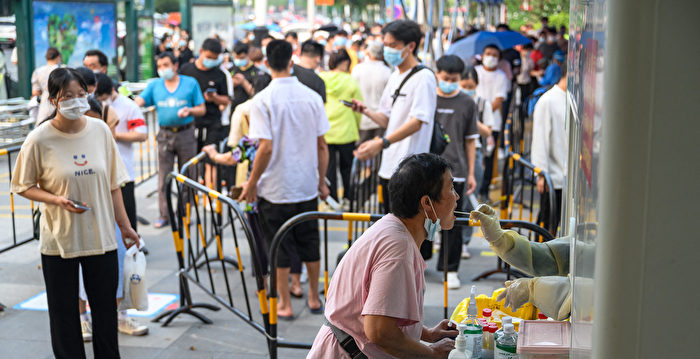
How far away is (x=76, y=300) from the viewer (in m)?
4.88

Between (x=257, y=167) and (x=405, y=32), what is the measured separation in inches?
66.5

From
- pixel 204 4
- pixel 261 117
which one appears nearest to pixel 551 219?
pixel 261 117

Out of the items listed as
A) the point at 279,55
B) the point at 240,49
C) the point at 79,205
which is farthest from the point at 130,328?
the point at 240,49

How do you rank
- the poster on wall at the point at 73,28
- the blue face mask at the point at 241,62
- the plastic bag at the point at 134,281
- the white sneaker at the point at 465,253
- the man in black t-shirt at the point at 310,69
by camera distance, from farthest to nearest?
the poster on wall at the point at 73,28 < the blue face mask at the point at 241,62 < the man in black t-shirt at the point at 310,69 < the white sneaker at the point at 465,253 < the plastic bag at the point at 134,281

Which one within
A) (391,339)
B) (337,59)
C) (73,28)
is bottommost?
(391,339)

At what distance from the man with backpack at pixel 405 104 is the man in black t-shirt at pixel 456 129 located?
2.07ft

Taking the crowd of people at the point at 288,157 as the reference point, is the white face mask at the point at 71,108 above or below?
above

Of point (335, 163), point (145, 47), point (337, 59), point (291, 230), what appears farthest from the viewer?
point (145, 47)

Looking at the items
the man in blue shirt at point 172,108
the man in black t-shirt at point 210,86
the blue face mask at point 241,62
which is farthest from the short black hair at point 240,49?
the man in blue shirt at point 172,108

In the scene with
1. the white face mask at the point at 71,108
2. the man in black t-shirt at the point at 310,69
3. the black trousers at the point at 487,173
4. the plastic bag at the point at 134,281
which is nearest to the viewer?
the white face mask at the point at 71,108

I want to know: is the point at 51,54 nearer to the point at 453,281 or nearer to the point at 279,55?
the point at 279,55

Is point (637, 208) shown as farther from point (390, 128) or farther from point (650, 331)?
point (390, 128)

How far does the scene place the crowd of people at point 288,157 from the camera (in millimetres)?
3174

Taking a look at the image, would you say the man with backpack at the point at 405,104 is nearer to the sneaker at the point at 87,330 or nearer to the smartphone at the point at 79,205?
the smartphone at the point at 79,205
